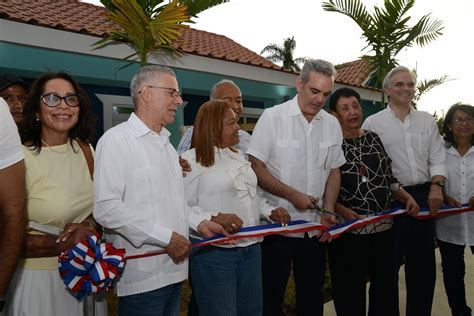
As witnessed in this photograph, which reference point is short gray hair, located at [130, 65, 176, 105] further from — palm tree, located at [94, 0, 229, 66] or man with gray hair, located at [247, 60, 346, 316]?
palm tree, located at [94, 0, 229, 66]

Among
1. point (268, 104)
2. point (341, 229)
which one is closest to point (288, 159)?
point (341, 229)

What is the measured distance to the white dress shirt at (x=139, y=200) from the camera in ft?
7.11

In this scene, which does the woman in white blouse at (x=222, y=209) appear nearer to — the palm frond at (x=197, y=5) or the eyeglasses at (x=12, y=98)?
the eyeglasses at (x=12, y=98)

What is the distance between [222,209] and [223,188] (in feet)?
0.45

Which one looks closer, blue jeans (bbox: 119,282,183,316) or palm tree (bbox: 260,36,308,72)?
blue jeans (bbox: 119,282,183,316)

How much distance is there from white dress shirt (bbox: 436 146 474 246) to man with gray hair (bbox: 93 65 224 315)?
2914mm

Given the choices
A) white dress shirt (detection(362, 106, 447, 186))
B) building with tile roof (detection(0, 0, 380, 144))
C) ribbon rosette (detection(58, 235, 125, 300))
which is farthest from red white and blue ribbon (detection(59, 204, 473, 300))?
building with tile roof (detection(0, 0, 380, 144))

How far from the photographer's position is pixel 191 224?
2.62m

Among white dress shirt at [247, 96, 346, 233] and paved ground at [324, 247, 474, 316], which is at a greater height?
white dress shirt at [247, 96, 346, 233]

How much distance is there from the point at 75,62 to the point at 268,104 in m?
6.39

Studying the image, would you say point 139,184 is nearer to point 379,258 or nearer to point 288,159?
point 288,159

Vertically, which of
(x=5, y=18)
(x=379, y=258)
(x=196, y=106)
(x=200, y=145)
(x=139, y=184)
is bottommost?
(x=379, y=258)

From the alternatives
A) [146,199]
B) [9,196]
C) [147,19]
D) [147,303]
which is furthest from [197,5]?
[9,196]

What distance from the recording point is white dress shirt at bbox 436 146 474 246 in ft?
13.3
